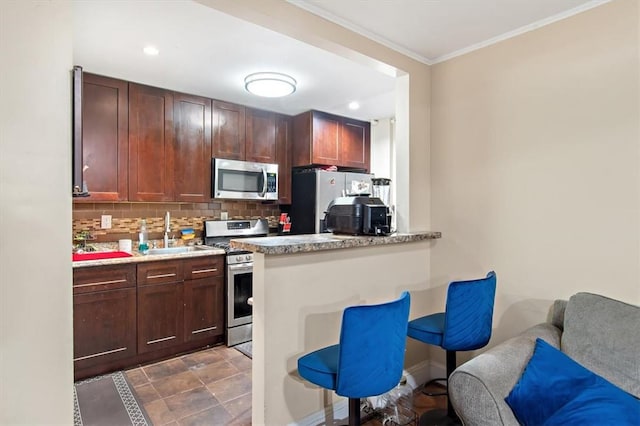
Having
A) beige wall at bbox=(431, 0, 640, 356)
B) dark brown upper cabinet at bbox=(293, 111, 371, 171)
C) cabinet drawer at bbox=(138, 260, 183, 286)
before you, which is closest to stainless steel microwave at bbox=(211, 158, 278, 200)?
dark brown upper cabinet at bbox=(293, 111, 371, 171)

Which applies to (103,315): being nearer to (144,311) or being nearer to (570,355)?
(144,311)

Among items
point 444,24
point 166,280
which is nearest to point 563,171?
point 444,24

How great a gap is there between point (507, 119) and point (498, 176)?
1.24ft

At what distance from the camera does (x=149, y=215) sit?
3.66 metres

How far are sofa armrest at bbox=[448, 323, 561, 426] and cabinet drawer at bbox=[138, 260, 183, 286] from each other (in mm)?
2471

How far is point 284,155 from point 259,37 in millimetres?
1952

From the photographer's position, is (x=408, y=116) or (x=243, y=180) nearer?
(x=408, y=116)

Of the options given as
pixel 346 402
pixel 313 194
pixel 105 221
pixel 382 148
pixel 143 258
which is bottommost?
pixel 346 402

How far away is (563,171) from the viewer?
2.15 meters

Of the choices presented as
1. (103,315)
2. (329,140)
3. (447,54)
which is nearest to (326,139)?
(329,140)

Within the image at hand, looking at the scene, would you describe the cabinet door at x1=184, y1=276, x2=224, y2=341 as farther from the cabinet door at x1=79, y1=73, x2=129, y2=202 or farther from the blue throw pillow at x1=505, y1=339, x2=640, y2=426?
the blue throw pillow at x1=505, y1=339, x2=640, y2=426

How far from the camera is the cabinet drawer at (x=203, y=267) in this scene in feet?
10.7

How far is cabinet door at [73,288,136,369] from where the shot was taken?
273cm

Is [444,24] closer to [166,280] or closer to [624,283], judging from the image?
[624,283]
